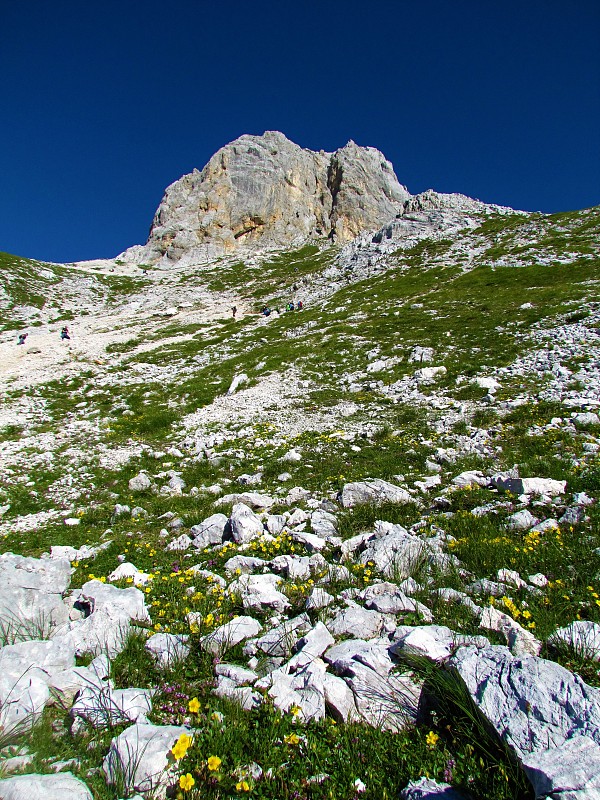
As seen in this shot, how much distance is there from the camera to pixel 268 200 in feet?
429

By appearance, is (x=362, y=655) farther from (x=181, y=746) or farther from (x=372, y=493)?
(x=372, y=493)

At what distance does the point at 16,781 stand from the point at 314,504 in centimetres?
674

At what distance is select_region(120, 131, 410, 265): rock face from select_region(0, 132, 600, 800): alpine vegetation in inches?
4240

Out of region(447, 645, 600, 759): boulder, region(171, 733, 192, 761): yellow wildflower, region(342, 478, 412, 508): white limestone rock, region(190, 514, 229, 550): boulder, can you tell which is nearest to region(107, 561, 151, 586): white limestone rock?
region(190, 514, 229, 550): boulder

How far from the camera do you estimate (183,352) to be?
3400cm

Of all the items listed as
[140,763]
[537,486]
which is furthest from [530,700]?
[537,486]

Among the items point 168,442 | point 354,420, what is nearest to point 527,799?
point 354,420

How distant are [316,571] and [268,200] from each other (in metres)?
144

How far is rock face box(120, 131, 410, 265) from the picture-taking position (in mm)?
121250

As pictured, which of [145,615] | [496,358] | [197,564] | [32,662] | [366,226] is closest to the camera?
[32,662]

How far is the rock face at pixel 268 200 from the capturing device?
398ft

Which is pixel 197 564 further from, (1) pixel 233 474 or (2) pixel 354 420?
(2) pixel 354 420

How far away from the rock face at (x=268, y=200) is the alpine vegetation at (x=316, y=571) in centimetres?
10769

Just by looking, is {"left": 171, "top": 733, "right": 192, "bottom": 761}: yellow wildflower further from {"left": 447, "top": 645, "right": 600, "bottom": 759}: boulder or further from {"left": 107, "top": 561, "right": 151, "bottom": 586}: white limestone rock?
{"left": 107, "top": 561, "right": 151, "bottom": 586}: white limestone rock
